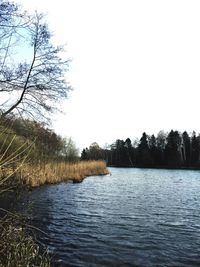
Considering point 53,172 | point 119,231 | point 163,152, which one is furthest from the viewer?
point 163,152

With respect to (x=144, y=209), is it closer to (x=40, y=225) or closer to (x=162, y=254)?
(x=40, y=225)

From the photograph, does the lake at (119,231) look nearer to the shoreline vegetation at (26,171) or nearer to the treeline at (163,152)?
the shoreline vegetation at (26,171)

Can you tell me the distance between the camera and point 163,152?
331 feet

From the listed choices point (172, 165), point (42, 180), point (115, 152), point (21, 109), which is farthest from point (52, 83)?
point (115, 152)

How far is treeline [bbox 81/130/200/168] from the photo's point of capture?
97250 millimetres

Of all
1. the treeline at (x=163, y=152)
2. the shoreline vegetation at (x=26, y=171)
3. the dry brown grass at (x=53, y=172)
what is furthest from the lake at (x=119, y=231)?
the treeline at (x=163, y=152)

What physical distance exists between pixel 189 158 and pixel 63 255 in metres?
95.4

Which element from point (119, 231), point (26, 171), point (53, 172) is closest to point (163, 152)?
point (53, 172)

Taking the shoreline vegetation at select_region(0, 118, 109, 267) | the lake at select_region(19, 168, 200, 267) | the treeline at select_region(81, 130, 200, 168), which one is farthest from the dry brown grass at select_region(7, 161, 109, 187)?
the treeline at select_region(81, 130, 200, 168)

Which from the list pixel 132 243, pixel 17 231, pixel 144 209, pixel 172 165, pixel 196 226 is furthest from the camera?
pixel 172 165

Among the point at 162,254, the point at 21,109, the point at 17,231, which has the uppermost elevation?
the point at 21,109

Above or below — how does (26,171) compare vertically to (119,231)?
above

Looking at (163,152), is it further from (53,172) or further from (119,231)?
(119,231)

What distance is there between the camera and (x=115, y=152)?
12812 cm
